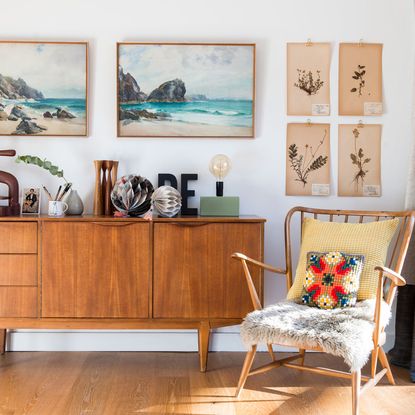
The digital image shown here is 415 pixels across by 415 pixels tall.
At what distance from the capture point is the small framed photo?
3.48m

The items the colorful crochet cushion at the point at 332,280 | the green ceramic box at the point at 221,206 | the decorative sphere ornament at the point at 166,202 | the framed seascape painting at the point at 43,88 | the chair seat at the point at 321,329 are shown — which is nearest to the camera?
the chair seat at the point at 321,329

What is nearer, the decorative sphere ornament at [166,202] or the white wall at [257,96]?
the decorative sphere ornament at [166,202]

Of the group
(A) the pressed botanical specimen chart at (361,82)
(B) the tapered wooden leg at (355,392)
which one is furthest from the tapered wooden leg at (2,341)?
(A) the pressed botanical specimen chart at (361,82)

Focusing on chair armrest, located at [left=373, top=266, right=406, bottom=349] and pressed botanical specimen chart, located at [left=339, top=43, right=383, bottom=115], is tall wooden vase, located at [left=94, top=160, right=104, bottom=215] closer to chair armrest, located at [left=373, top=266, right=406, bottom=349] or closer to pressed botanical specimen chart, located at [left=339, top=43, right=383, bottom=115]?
pressed botanical specimen chart, located at [left=339, top=43, right=383, bottom=115]

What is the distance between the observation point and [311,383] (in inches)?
121

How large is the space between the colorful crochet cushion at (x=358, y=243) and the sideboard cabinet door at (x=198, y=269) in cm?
31

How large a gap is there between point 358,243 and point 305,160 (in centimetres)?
77

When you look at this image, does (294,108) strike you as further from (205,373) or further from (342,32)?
(205,373)

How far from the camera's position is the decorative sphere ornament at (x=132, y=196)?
10.7 ft

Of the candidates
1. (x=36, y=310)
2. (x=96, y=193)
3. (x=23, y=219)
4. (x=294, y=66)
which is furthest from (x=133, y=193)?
(x=294, y=66)

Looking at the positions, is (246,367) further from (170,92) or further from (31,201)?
(170,92)

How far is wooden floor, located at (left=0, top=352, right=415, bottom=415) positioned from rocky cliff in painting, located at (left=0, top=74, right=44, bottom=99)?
1565 mm

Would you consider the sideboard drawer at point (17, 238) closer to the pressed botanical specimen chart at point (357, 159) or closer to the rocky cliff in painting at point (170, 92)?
the rocky cliff in painting at point (170, 92)

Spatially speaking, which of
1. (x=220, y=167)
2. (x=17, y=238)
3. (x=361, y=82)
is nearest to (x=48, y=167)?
(x=17, y=238)
